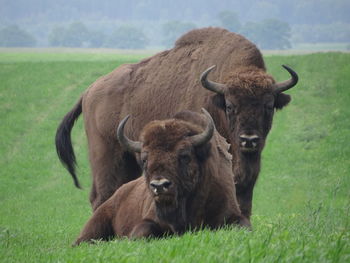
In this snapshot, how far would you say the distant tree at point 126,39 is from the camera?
168575 mm

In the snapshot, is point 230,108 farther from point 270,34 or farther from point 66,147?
point 270,34

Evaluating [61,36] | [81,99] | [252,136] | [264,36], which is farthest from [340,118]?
[61,36]

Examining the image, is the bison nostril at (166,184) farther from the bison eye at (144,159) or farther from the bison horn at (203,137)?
the bison horn at (203,137)

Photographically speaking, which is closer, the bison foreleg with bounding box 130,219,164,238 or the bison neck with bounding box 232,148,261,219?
the bison foreleg with bounding box 130,219,164,238

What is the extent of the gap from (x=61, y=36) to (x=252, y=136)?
166 metres

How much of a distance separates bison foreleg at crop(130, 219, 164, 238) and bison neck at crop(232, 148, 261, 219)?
2628mm

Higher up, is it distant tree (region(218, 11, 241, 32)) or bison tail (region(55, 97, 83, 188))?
bison tail (region(55, 97, 83, 188))

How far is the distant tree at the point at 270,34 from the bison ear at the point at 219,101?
149987 millimetres

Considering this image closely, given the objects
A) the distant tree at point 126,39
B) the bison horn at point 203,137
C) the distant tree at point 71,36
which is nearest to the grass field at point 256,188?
the bison horn at point 203,137

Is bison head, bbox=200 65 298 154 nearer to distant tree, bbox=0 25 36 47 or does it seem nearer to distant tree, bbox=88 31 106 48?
distant tree, bbox=0 25 36 47

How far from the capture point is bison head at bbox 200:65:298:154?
391 inches

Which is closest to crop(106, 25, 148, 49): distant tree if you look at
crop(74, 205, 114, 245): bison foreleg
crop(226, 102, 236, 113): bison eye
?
crop(226, 102, 236, 113): bison eye

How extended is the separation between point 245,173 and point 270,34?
505 ft

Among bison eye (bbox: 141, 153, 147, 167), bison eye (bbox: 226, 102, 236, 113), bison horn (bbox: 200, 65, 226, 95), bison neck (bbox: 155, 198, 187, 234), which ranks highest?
bison horn (bbox: 200, 65, 226, 95)
